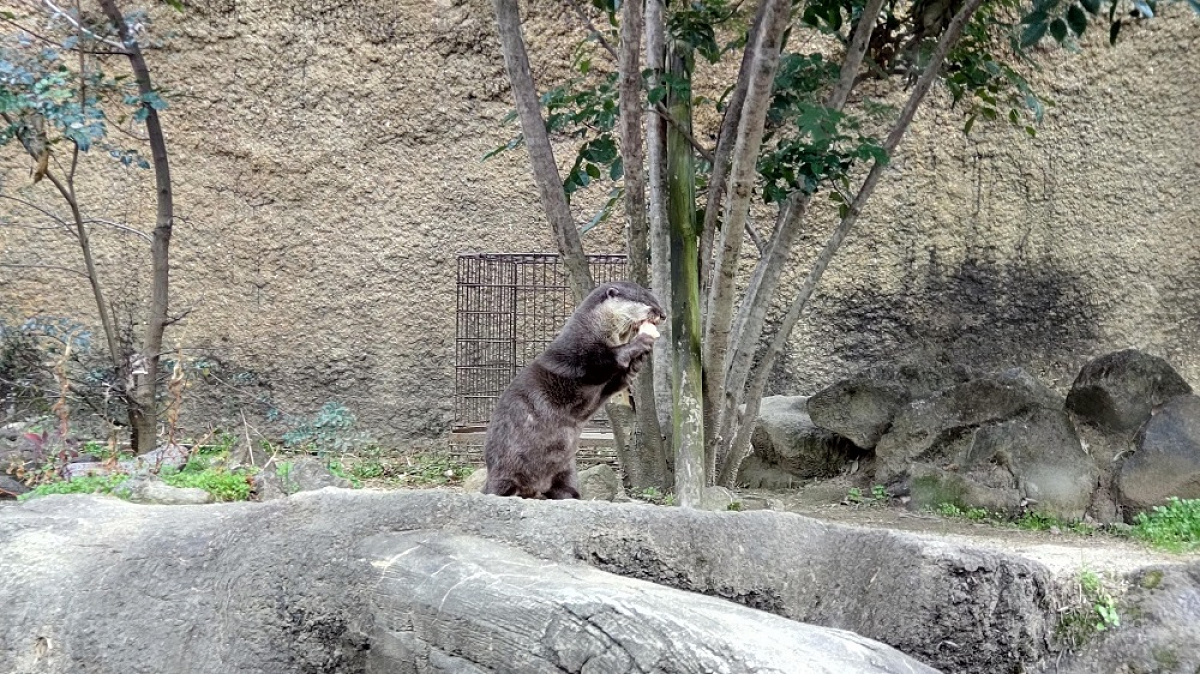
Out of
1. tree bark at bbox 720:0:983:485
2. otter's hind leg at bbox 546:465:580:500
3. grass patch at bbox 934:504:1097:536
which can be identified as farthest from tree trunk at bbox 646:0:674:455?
grass patch at bbox 934:504:1097:536

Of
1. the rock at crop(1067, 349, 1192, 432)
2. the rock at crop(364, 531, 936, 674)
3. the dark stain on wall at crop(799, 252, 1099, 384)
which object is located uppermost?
the dark stain on wall at crop(799, 252, 1099, 384)

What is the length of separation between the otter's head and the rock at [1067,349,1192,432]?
10.7 feet

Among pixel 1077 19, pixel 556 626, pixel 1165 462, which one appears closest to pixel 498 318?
pixel 1165 462

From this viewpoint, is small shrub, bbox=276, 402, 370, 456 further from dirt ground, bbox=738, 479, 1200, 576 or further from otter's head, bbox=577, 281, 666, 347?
dirt ground, bbox=738, 479, 1200, 576

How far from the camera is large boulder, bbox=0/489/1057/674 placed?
8.86 feet

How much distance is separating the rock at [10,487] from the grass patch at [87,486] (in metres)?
0.53

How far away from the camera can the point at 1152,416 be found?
6.01 meters

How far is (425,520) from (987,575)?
154 cm

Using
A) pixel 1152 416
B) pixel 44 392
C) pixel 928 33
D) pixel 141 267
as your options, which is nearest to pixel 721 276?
pixel 928 33

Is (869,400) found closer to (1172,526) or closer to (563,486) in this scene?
(1172,526)

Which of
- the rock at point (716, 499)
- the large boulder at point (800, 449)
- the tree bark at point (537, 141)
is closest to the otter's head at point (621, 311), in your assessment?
the tree bark at point (537, 141)

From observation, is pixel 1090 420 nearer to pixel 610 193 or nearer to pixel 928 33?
pixel 928 33

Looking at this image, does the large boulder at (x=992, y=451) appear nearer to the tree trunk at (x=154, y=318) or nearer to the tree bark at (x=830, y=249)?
the tree bark at (x=830, y=249)

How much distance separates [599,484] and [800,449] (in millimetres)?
2042
